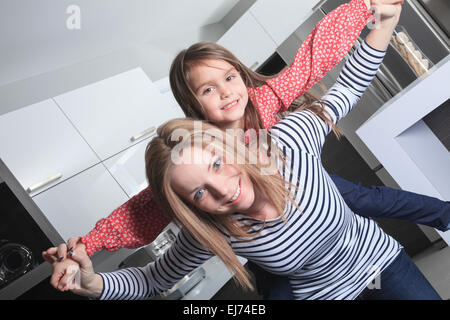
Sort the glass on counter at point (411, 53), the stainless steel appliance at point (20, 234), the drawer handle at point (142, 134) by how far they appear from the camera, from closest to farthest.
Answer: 1. the stainless steel appliance at point (20, 234)
2. the glass on counter at point (411, 53)
3. the drawer handle at point (142, 134)

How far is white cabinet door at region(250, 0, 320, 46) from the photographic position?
7.84 ft

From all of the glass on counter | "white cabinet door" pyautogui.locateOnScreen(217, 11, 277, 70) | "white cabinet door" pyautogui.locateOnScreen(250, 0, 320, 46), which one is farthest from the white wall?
the glass on counter

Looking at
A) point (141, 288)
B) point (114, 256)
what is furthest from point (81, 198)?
point (141, 288)

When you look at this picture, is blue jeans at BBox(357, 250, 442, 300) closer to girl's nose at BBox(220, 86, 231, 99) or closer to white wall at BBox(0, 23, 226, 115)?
girl's nose at BBox(220, 86, 231, 99)

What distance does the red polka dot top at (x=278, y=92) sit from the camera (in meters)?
0.74

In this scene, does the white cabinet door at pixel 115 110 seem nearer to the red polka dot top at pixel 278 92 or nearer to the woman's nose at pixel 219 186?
the red polka dot top at pixel 278 92

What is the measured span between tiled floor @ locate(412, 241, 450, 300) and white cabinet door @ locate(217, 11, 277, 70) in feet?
5.13

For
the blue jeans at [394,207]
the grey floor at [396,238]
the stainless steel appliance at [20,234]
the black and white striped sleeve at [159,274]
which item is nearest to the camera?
the black and white striped sleeve at [159,274]

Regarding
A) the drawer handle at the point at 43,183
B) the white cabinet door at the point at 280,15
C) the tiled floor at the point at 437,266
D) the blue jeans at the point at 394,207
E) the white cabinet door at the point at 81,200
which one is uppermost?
the white cabinet door at the point at 280,15

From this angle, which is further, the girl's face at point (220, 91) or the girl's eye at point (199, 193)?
the girl's face at point (220, 91)

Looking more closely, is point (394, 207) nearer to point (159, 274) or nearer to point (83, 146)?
point (159, 274)

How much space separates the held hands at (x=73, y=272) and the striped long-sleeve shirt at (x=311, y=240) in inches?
1.3

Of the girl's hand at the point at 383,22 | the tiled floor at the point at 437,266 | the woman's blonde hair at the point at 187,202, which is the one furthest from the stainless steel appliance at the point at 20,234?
the tiled floor at the point at 437,266
